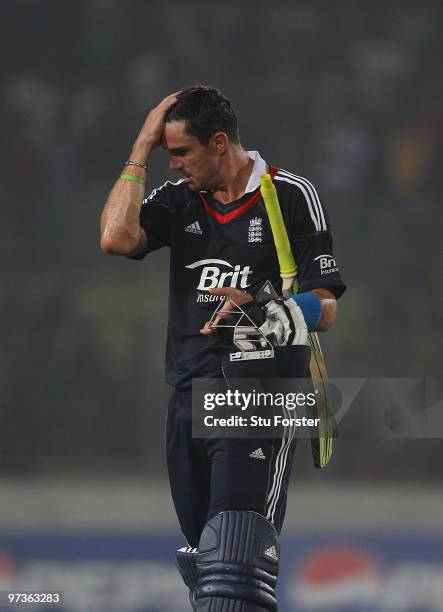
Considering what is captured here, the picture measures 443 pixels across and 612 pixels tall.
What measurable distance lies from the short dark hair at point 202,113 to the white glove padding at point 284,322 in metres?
0.61

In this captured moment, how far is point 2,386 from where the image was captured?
669 cm

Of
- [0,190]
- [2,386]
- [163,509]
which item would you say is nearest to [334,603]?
[163,509]

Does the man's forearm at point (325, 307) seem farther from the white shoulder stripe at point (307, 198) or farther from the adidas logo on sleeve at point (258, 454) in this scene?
the adidas logo on sleeve at point (258, 454)

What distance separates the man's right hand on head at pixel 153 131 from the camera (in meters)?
3.53

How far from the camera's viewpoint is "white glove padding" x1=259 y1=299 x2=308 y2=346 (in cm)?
325

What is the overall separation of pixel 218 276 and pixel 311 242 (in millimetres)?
323

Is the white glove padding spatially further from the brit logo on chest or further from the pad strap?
the brit logo on chest

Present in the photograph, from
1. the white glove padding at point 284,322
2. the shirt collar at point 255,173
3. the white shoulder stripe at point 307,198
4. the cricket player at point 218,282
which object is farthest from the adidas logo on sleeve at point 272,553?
the shirt collar at point 255,173

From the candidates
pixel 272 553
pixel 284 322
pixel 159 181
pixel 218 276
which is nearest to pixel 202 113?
Result: pixel 218 276

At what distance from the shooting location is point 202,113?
3484 mm

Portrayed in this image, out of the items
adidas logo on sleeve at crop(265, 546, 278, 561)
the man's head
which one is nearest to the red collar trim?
the man's head

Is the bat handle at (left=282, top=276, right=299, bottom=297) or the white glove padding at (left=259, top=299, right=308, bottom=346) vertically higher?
the bat handle at (left=282, top=276, right=299, bottom=297)

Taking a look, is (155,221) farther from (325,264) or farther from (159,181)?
(159,181)

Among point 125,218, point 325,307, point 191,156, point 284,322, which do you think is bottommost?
point 284,322
